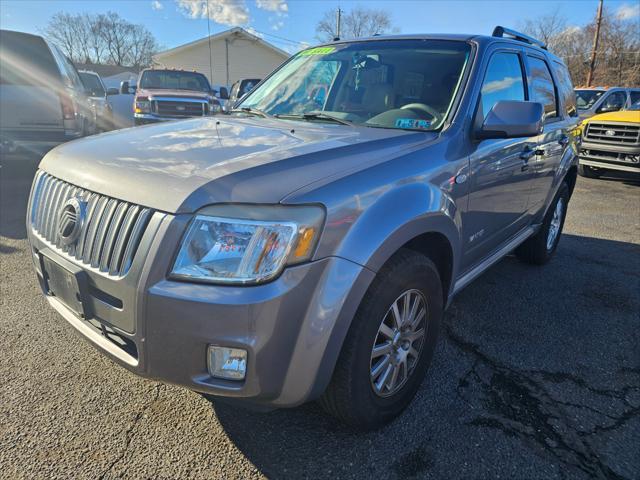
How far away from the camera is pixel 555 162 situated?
406cm

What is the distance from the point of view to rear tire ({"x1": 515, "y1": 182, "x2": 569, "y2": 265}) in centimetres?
439

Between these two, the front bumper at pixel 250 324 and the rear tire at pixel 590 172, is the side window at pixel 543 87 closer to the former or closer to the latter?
the front bumper at pixel 250 324

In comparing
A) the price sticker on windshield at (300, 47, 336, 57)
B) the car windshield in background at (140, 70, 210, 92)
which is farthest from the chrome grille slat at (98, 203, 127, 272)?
the car windshield in background at (140, 70, 210, 92)

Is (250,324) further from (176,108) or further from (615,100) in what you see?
(615,100)

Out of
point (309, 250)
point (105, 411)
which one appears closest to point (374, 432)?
point (309, 250)

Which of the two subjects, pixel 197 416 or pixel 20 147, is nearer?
pixel 197 416

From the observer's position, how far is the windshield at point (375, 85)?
2.70 m

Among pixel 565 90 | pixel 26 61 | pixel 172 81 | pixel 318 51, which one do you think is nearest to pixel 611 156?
pixel 565 90

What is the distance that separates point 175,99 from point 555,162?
30.2 feet

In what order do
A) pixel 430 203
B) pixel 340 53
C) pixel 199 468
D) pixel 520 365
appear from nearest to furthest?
pixel 199 468, pixel 430 203, pixel 520 365, pixel 340 53

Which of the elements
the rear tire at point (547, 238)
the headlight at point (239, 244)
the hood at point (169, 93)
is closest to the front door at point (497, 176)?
the rear tire at point (547, 238)

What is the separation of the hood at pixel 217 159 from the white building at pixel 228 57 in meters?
32.5

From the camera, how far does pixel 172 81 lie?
12.5 metres

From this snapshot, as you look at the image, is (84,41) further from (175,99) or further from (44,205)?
(44,205)
